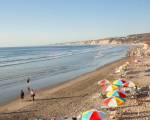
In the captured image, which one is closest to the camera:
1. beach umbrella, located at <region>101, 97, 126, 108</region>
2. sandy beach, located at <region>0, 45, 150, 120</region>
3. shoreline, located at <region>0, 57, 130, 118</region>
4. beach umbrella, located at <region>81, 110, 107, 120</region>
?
beach umbrella, located at <region>81, 110, 107, 120</region>

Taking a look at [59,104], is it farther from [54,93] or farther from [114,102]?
[114,102]

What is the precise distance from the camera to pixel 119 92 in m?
16.0

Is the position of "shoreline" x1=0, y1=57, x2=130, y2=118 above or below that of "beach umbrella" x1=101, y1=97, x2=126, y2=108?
below

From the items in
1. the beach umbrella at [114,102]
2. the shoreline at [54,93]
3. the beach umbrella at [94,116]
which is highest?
the beach umbrella at [94,116]

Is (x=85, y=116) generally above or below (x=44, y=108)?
above

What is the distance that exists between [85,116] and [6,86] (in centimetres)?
1883

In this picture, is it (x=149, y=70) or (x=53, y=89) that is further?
(x=149, y=70)

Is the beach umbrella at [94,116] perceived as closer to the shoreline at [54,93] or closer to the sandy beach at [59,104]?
the sandy beach at [59,104]

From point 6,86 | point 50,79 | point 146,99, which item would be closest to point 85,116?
point 146,99

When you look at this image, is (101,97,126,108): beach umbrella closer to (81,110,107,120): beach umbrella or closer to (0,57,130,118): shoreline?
(81,110,107,120): beach umbrella

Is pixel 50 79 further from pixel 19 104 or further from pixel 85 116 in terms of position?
pixel 85 116

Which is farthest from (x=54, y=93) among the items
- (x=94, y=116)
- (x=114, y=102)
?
(x=94, y=116)

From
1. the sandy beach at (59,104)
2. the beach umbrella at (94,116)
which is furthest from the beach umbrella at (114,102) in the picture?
the beach umbrella at (94,116)

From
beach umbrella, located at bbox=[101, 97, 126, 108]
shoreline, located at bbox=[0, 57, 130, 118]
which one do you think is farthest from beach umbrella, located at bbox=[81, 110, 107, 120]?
shoreline, located at bbox=[0, 57, 130, 118]
